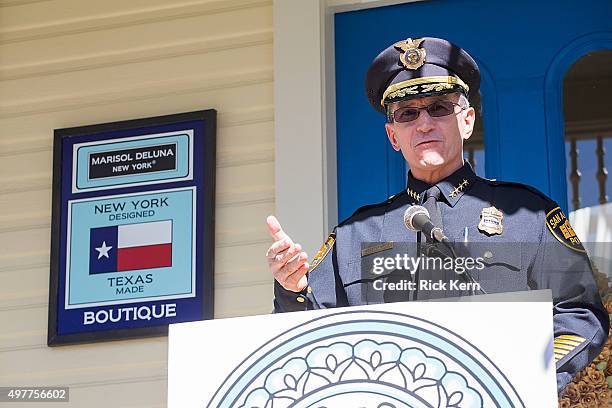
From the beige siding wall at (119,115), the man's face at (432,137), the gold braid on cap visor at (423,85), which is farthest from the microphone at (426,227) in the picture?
the beige siding wall at (119,115)

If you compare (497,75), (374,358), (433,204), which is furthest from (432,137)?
(497,75)

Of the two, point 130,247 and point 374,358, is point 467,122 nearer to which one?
point 374,358

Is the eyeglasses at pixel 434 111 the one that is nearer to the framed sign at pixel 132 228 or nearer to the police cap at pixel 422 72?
the police cap at pixel 422 72

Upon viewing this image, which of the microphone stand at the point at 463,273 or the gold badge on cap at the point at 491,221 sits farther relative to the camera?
the gold badge on cap at the point at 491,221

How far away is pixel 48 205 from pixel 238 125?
0.86 metres

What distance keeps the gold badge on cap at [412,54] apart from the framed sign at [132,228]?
164cm

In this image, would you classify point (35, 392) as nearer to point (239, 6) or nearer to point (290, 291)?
point (239, 6)

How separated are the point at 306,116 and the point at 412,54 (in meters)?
1.50

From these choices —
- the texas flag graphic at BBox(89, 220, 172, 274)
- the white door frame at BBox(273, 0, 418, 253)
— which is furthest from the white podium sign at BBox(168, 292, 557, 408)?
the texas flag graphic at BBox(89, 220, 172, 274)

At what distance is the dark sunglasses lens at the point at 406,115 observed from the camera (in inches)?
135

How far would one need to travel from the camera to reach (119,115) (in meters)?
5.36

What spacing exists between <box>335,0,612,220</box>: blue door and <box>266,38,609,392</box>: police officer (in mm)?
1212

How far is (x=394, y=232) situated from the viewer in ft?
11.1

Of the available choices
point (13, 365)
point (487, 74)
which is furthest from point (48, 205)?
point (487, 74)
